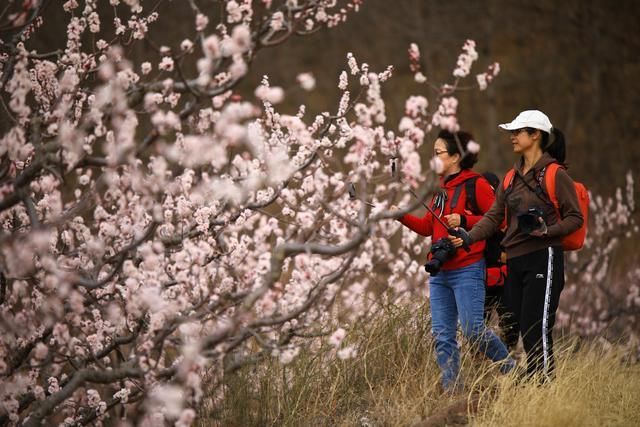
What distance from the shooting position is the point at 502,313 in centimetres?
527

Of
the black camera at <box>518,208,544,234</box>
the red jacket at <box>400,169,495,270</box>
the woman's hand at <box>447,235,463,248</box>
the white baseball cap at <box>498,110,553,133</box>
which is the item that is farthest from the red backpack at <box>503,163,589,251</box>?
the woman's hand at <box>447,235,463,248</box>

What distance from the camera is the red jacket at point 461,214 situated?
468cm

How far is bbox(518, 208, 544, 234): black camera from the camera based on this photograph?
4.47 meters

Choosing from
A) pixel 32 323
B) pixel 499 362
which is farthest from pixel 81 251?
pixel 499 362

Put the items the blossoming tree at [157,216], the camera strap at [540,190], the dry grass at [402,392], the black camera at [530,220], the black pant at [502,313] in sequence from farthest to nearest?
1. the black pant at [502,313]
2. the camera strap at [540,190]
3. the black camera at [530,220]
4. the dry grass at [402,392]
5. the blossoming tree at [157,216]

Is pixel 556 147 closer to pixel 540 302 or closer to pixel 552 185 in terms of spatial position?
pixel 552 185

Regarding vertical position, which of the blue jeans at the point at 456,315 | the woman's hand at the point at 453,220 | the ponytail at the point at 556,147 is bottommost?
the blue jeans at the point at 456,315

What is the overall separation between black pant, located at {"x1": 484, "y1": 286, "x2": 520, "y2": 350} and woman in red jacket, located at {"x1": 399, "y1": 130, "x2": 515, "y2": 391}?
0.74ft

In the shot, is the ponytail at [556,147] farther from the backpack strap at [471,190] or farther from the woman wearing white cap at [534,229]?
the backpack strap at [471,190]

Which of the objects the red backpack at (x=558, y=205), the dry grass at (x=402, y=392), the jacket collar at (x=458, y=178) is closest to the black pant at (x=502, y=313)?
the dry grass at (x=402, y=392)

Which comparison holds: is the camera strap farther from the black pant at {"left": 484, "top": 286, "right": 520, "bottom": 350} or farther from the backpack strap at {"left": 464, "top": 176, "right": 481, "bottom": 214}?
the black pant at {"left": 484, "top": 286, "right": 520, "bottom": 350}

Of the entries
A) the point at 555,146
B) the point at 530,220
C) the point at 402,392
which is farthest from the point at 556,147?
the point at 402,392

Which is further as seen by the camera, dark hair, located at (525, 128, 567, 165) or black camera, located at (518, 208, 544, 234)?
dark hair, located at (525, 128, 567, 165)

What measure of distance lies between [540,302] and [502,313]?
2.41 ft
